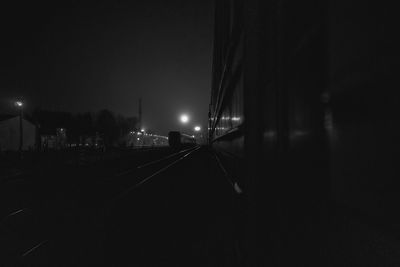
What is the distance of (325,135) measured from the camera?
142 cm

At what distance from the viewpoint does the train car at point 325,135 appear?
947mm

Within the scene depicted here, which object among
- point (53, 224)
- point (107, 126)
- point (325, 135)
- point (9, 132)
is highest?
point (107, 126)

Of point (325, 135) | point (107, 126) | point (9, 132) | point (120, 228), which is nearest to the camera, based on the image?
point (325, 135)

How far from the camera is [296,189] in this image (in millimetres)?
2074

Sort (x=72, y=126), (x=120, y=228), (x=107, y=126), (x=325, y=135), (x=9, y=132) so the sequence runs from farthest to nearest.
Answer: (x=107, y=126) < (x=72, y=126) < (x=9, y=132) < (x=120, y=228) < (x=325, y=135)

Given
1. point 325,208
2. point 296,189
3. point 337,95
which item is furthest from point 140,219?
point 337,95

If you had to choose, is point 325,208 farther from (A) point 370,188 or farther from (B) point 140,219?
(B) point 140,219

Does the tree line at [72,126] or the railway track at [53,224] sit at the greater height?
the tree line at [72,126]

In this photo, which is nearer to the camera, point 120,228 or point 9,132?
point 120,228

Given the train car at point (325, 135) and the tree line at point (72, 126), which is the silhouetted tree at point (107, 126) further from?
the train car at point (325, 135)

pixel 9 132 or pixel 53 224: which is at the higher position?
pixel 9 132

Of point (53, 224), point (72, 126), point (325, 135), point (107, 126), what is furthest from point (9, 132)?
→ point (325, 135)

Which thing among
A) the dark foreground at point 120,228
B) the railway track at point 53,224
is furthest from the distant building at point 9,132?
the railway track at point 53,224

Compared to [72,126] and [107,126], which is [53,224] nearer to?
[72,126]
